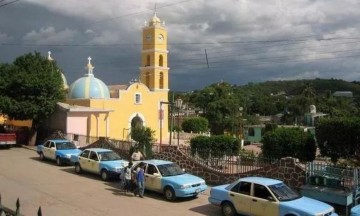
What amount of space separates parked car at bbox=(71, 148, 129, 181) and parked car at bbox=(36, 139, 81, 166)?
2.11m

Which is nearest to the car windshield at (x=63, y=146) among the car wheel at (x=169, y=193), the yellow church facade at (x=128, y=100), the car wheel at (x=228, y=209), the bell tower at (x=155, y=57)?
the yellow church facade at (x=128, y=100)

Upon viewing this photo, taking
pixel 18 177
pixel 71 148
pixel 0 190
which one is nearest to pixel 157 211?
pixel 0 190

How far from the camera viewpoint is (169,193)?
1559 centimetres

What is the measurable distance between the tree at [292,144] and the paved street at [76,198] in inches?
494

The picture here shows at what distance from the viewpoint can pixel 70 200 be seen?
15.2 metres

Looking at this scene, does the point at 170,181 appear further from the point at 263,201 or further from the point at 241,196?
the point at 263,201

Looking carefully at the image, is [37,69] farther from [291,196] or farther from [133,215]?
[291,196]

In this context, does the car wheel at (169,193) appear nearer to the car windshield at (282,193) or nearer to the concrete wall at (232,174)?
the concrete wall at (232,174)

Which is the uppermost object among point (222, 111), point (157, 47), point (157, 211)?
point (157, 47)

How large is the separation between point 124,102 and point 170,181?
96.9 ft

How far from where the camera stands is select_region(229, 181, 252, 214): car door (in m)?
12.8

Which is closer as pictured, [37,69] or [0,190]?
[0,190]

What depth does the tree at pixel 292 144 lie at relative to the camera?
27.7 metres

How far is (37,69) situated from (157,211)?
23133 millimetres
